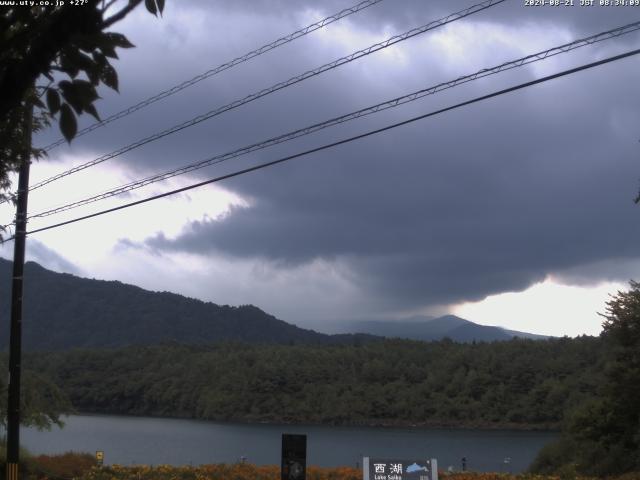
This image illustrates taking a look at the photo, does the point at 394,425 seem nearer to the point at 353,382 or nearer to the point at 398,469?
the point at 353,382

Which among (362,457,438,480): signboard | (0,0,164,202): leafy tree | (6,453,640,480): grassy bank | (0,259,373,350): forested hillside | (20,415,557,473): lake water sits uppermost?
(0,259,373,350): forested hillside

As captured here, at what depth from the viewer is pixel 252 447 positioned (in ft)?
162

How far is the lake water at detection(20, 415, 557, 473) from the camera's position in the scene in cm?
3912

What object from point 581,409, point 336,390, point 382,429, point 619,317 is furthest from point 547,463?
point 336,390

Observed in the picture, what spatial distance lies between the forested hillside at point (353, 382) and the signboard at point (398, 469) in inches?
2234

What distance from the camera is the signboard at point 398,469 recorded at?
43.2 ft

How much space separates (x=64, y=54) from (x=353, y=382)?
83955 mm

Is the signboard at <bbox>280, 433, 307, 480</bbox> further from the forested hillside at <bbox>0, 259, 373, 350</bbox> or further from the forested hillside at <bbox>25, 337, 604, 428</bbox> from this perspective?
the forested hillside at <bbox>0, 259, 373, 350</bbox>

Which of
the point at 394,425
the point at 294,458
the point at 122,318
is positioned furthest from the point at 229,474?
the point at 122,318

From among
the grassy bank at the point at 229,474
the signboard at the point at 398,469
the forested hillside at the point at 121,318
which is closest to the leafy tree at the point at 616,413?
the grassy bank at the point at 229,474

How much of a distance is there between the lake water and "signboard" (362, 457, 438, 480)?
2053 cm

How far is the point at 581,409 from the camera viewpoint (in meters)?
29.9

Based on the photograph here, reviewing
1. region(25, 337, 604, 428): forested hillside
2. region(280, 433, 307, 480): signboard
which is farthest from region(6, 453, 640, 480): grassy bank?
region(25, 337, 604, 428): forested hillside

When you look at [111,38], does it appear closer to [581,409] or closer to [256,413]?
[581,409]
